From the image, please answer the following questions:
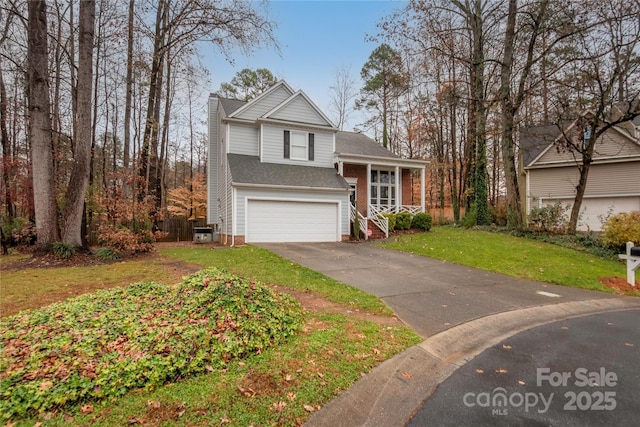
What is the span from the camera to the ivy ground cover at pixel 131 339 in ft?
8.06

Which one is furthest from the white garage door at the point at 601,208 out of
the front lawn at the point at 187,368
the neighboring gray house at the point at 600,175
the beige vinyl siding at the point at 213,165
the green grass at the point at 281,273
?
the beige vinyl siding at the point at 213,165

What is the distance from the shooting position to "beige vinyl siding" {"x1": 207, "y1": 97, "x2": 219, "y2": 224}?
16.5 meters

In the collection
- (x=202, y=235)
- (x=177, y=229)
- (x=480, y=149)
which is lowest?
(x=202, y=235)

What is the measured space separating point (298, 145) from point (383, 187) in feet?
19.3

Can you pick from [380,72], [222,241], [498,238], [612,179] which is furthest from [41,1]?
[612,179]

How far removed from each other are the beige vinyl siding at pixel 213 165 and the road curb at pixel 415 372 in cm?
1427

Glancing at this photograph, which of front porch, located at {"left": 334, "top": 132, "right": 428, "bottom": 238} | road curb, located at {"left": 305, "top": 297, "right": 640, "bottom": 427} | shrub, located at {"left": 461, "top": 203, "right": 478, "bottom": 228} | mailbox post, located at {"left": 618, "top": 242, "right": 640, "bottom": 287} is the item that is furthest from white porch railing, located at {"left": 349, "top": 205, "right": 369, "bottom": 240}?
road curb, located at {"left": 305, "top": 297, "right": 640, "bottom": 427}

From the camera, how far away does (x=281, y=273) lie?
24.1 ft

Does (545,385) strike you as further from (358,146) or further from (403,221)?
(358,146)

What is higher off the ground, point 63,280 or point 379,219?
point 379,219

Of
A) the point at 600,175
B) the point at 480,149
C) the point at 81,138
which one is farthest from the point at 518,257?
the point at 81,138

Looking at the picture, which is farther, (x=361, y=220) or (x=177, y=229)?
(x=177, y=229)

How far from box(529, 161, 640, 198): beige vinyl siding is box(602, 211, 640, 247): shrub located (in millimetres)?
8241

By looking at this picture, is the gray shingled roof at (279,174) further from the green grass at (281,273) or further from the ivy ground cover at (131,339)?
the ivy ground cover at (131,339)
